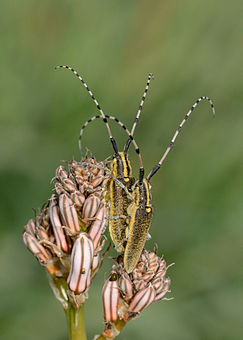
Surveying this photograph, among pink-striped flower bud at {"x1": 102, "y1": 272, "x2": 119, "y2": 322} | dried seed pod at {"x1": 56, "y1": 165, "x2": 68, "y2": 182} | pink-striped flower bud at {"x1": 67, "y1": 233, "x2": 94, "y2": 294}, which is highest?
dried seed pod at {"x1": 56, "y1": 165, "x2": 68, "y2": 182}

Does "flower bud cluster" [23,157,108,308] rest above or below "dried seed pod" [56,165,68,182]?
below

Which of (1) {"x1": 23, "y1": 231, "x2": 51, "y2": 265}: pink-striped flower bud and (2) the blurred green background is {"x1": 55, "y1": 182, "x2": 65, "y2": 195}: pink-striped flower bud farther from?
(2) the blurred green background

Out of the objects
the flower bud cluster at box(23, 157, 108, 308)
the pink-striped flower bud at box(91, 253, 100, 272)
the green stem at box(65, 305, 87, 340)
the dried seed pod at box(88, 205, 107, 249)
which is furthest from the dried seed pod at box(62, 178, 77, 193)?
the green stem at box(65, 305, 87, 340)

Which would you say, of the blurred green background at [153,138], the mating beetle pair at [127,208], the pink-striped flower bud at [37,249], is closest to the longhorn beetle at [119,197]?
the mating beetle pair at [127,208]

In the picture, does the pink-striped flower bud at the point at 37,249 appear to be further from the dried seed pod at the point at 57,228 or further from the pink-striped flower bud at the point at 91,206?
the pink-striped flower bud at the point at 91,206

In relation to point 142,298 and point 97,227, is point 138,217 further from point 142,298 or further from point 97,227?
point 142,298
